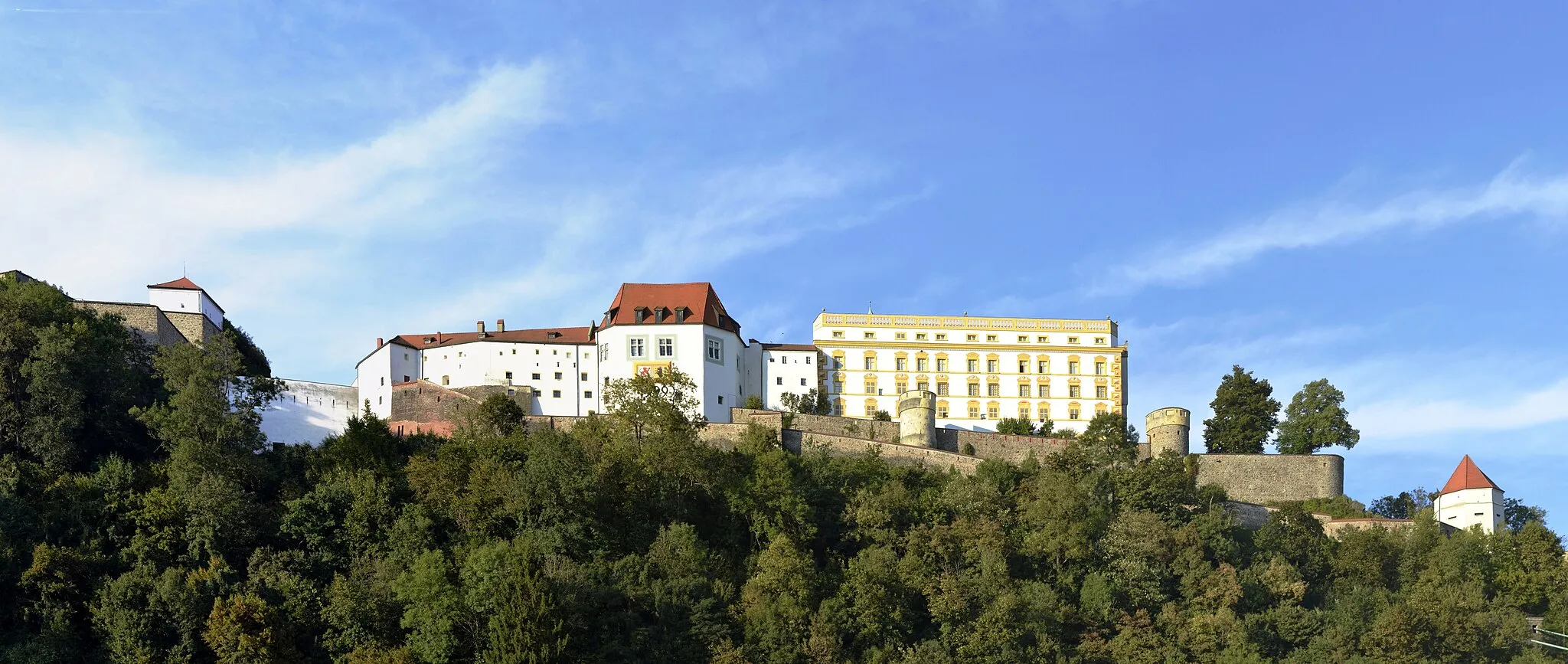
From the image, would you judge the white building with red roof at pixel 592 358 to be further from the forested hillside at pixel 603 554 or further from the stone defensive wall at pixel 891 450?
the forested hillside at pixel 603 554

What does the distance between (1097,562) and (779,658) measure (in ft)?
46.1

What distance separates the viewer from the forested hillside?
47.6 metres

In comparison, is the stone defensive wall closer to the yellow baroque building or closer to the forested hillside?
the forested hillside

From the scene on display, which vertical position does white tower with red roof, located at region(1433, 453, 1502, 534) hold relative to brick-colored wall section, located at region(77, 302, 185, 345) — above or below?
below

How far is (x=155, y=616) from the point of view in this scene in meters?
46.9

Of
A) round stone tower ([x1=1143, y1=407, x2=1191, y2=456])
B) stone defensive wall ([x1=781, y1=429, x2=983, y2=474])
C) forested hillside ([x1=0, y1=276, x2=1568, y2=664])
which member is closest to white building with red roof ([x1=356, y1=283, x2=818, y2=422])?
stone defensive wall ([x1=781, y1=429, x2=983, y2=474])

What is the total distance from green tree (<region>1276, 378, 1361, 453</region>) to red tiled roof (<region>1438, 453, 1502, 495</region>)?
16.3 ft

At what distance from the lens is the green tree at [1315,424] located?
75.4 meters

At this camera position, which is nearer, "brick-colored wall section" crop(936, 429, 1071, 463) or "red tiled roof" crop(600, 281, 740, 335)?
"brick-colored wall section" crop(936, 429, 1071, 463)

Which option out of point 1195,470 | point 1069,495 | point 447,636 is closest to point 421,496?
point 447,636

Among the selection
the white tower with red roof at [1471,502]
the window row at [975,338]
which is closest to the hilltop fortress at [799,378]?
the window row at [975,338]

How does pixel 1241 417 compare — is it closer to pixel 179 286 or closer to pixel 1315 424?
pixel 1315 424

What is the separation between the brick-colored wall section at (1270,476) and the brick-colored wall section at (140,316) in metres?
42.1

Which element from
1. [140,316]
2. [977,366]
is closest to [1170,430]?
[977,366]
